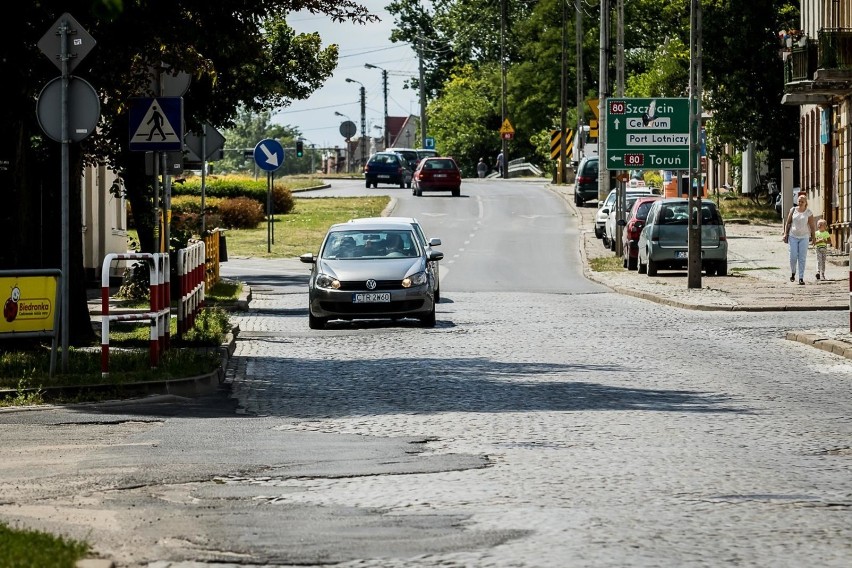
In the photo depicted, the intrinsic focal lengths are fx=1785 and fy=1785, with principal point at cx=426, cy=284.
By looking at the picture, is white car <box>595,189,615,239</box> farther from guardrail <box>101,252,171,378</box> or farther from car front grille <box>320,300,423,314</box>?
guardrail <box>101,252,171,378</box>

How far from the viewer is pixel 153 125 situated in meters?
18.7

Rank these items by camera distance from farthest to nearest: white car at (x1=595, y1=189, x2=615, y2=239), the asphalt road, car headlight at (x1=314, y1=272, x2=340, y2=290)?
white car at (x1=595, y1=189, x2=615, y2=239)
car headlight at (x1=314, y1=272, x2=340, y2=290)
the asphalt road

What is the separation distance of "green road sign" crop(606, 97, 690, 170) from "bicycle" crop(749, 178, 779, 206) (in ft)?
74.3

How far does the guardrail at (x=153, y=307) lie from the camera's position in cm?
1525

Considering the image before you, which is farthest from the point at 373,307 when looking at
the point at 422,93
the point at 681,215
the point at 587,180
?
the point at 422,93

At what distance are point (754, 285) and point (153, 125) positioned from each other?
60.2ft

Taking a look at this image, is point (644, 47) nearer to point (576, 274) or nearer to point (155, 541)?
point (576, 274)

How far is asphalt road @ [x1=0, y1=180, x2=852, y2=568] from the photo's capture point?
7723mm

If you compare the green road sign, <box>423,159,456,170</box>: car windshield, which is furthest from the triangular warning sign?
<box>423,159,456,170</box>: car windshield

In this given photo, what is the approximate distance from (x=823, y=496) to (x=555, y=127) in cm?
9828

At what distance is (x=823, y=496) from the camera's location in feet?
29.8

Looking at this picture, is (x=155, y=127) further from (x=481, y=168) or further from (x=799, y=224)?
(x=481, y=168)

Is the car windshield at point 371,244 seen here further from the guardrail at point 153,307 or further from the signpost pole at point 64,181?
the signpost pole at point 64,181

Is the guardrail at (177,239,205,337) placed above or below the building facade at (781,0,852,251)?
below
